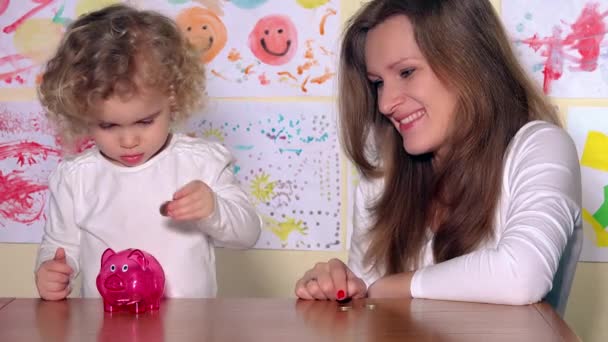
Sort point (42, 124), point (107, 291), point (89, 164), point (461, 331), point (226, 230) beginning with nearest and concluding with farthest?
point (461, 331) → point (107, 291) → point (226, 230) → point (89, 164) → point (42, 124)

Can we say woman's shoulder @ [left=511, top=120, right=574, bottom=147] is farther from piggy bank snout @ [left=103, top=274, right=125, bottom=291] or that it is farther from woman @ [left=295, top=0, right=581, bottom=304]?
piggy bank snout @ [left=103, top=274, right=125, bottom=291]

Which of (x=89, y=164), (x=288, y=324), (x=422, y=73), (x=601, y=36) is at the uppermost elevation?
(x=601, y=36)

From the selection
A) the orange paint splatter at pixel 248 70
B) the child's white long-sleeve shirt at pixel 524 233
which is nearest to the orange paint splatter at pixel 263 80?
the orange paint splatter at pixel 248 70

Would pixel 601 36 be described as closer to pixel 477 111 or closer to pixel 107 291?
pixel 477 111

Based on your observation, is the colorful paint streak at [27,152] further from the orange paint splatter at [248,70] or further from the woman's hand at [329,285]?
the woman's hand at [329,285]

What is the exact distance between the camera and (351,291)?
1262mm

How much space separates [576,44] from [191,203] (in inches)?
57.6

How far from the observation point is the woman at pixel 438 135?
1515 mm

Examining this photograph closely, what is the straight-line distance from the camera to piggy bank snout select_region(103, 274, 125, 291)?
3.89ft

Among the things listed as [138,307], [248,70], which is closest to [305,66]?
[248,70]

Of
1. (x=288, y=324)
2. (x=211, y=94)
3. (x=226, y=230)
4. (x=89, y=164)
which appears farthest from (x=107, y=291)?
(x=211, y=94)

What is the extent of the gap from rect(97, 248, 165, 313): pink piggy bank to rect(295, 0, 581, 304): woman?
0.34 metres

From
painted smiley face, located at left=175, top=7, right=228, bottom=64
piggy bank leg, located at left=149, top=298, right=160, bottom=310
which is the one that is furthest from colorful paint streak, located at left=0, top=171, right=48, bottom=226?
piggy bank leg, located at left=149, top=298, right=160, bottom=310

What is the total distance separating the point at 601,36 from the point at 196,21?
1.11m
